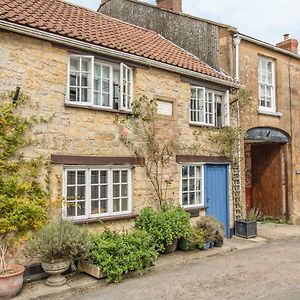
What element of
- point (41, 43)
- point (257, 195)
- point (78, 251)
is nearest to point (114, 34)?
point (41, 43)

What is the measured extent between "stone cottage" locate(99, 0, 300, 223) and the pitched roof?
3.12 feet

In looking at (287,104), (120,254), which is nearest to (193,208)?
(120,254)

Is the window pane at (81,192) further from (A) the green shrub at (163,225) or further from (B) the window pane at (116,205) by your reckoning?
(A) the green shrub at (163,225)

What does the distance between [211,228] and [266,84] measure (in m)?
7.07

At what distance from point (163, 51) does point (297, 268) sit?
790 cm

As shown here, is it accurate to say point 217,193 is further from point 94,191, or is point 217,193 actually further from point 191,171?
point 94,191

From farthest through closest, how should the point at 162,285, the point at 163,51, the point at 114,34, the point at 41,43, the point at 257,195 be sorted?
the point at 257,195, the point at 163,51, the point at 114,34, the point at 41,43, the point at 162,285

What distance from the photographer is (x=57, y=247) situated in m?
7.09

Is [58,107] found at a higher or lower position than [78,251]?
higher

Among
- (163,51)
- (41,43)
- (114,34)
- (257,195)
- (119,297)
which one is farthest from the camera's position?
(257,195)

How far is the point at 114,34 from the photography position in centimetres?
1130

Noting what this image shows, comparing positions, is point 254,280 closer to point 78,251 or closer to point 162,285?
point 162,285

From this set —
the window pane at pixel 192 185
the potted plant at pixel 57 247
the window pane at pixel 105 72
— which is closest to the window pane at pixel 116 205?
the potted plant at pixel 57 247

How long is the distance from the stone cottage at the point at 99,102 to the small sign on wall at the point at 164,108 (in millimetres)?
32
